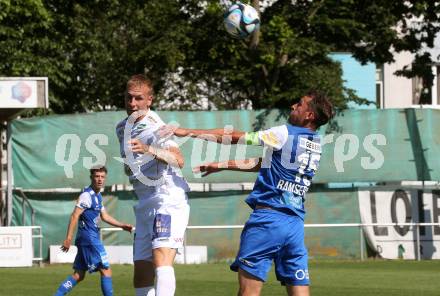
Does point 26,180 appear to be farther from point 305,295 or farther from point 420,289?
point 305,295

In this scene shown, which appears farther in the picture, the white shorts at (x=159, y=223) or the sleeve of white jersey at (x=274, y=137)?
the white shorts at (x=159, y=223)

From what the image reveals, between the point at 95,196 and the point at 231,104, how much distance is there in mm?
23442

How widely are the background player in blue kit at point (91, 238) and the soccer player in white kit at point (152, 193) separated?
15.2 feet

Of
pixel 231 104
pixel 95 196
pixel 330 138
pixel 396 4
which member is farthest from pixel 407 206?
pixel 231 104

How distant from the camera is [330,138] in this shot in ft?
82.9

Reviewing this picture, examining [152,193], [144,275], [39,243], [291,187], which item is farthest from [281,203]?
[39,243]

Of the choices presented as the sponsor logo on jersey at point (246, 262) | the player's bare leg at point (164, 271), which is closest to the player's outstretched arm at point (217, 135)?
the sponsor logo on jersey at point (246, 262)

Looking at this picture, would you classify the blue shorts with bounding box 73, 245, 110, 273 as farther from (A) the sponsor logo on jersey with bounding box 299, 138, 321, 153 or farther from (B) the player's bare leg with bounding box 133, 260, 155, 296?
(A) the sponsor logo on jersey with bounding box 299, 138, 321, 153

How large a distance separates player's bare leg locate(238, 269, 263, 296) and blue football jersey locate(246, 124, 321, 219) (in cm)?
60

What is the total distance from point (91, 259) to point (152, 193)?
549 cm

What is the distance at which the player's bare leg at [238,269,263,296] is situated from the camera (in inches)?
365

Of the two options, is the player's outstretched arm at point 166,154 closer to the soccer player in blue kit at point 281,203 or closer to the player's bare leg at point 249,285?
the soccer player in blue kit at point 281,203

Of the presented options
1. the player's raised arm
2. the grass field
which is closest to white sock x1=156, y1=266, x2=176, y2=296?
the player's raised arm

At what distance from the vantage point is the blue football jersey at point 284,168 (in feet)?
30.8
